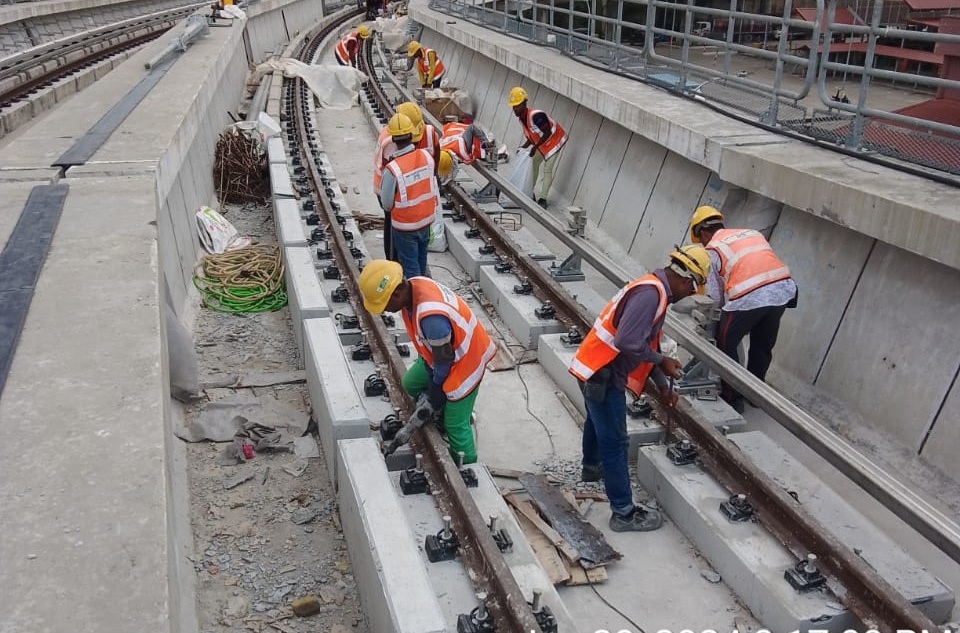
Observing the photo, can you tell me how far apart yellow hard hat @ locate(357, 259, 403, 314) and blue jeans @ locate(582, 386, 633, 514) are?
1.46 metres

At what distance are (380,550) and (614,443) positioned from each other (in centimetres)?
178

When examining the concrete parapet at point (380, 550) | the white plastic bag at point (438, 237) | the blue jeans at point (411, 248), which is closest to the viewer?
the concrete parapet at point (380, 550)

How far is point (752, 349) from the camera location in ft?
22.8

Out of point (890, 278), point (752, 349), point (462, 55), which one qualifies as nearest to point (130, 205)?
point (752, 349)

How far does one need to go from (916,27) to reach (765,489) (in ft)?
27.5

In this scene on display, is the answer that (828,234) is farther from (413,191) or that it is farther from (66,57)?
(66,57)

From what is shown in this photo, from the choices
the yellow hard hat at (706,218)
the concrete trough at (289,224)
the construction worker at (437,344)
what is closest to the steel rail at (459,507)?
the construction worker at (437,344)

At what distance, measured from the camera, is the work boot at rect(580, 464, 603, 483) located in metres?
6.22

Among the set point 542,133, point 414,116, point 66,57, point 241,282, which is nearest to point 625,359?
point 414,116

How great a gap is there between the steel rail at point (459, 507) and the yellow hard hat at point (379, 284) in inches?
45.2

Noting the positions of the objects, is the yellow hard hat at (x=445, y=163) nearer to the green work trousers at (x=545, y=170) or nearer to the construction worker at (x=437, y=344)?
the green work trousers at (x=545, y=170)

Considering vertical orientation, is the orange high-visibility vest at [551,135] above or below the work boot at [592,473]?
above

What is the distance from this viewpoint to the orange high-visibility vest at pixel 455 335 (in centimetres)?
535

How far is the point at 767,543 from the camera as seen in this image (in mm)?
5168
